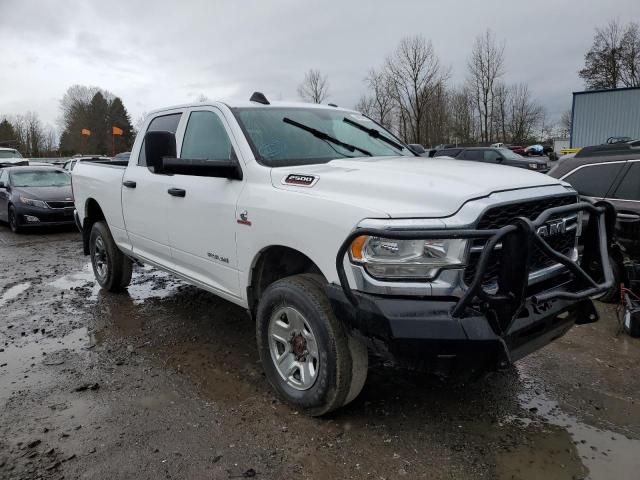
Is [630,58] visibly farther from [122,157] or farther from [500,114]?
[122,157]

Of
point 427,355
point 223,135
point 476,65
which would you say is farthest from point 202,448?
point 476,65

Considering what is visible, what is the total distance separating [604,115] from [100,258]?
26.1 meters

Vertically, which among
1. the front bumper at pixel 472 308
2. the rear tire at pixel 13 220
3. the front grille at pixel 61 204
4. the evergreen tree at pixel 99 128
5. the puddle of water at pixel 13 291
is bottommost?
the puddle of water at pixel 13 291

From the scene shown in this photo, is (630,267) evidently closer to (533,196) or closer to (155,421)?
(533,196)

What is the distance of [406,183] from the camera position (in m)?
2.91

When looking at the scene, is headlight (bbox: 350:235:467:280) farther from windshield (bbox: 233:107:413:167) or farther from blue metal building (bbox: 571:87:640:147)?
blue metal building (bbox: 571:87:640:147)

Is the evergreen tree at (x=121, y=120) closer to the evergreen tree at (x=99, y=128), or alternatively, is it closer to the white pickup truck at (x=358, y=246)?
the evergreen tree at (x=99, y=128)

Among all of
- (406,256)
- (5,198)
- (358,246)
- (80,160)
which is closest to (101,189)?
(80,160)

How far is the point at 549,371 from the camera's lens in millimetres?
4012

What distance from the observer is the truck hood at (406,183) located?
271cm

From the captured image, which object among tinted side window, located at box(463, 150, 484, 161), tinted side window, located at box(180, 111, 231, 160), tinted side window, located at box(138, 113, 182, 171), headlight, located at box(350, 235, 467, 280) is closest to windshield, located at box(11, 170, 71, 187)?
tinted side window, located at box(138, 113, 182, 171)

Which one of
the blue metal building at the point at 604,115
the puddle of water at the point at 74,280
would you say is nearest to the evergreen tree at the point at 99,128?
the blue metal building at the point at 604,115

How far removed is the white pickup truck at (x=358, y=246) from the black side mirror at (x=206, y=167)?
0.01m

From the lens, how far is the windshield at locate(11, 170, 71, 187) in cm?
1252
